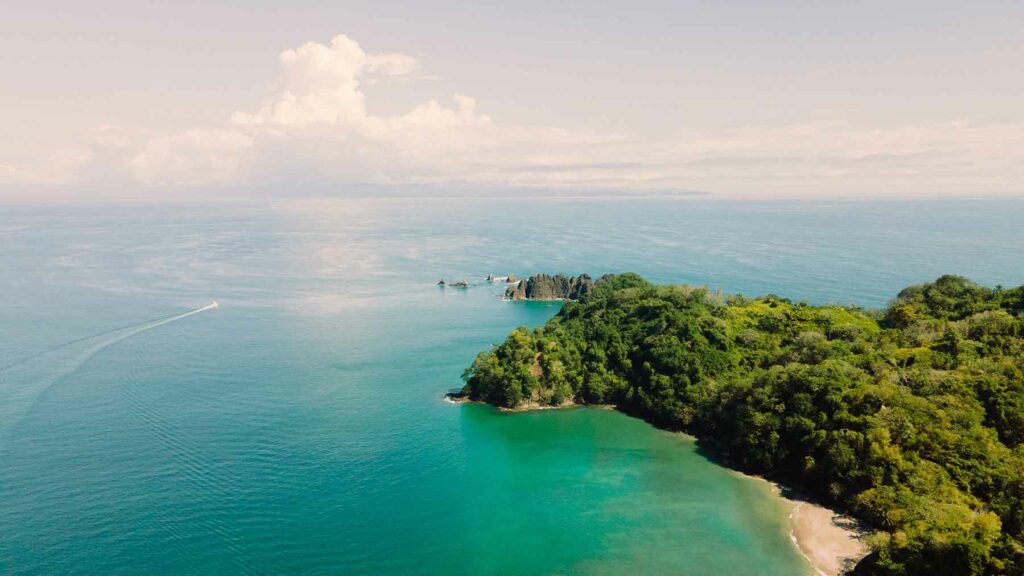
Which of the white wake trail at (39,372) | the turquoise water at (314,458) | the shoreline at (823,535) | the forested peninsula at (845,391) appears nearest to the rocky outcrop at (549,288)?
the turquoise water at (314,458)

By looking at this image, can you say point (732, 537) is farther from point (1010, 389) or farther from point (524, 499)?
point (1010, 389)

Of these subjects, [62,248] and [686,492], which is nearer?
[686,492]

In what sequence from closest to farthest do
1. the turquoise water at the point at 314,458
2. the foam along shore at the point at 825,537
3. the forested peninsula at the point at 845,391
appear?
1. the forested peninsula at the point at 845,391
2. the foam along shore at the point at 825,537
3. the turquoise water at the point at 314,458

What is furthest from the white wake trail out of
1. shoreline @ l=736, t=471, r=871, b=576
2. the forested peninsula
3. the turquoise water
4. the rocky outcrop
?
the rocky outcrop

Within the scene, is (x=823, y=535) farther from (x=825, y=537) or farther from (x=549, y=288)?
(x=549, y=288)

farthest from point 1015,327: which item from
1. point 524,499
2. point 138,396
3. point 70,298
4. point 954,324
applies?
point 70,298

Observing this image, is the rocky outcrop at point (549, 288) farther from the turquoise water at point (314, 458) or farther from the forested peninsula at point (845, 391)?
the forested peninsula at point (845, 391)

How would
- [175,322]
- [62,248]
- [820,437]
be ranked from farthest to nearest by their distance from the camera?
[62,248], [175,322], [820,437]
